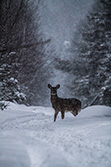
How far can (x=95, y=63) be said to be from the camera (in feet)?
44.0

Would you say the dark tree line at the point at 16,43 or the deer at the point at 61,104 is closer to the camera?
the dark tree line at the point at 16,43

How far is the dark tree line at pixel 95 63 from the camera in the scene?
1182 cm

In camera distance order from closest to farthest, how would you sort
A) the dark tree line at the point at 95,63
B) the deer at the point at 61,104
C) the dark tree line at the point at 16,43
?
the dark tree line at the point at 16,43
the deer at the point at 61,104
the dark tree line at the point at 95,63

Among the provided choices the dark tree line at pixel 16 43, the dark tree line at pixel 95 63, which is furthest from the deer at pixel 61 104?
the dark tree line at pixel 95 63

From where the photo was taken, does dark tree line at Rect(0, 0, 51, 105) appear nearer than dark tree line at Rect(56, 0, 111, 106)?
Yes

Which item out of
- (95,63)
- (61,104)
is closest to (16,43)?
(61,104)

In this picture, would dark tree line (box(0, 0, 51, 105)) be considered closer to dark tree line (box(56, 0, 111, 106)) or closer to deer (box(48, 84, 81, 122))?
deer (box(48, 84, 81, 122))

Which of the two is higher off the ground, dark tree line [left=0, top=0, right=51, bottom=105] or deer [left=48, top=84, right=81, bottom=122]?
dark tree line [left=0, top=0, right=51, bottom=105]

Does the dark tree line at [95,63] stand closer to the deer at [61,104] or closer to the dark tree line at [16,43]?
the deer at [61,104]

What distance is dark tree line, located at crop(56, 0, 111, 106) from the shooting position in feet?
38.8

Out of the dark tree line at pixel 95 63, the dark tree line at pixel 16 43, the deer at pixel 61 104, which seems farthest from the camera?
the dark tree line at pixel 95 63

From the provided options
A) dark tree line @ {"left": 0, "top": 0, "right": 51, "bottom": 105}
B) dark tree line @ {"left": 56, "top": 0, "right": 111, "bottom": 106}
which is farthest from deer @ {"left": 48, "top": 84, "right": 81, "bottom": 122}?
dark tree line @ {"left": 56, "top": 0, "right": 111, "bottom": 106}

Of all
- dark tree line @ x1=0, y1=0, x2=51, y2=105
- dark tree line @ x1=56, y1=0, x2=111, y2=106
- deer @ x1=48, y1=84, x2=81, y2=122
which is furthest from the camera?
dark tree line @ x1=56, y1=0, x2=111, y2=106

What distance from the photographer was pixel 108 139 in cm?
250
